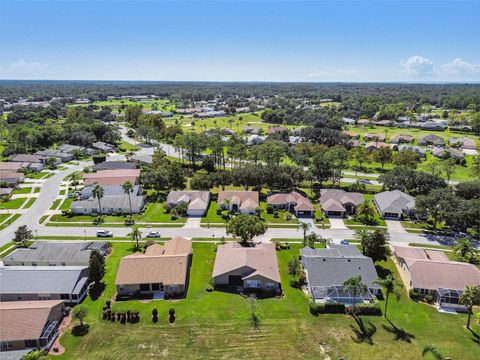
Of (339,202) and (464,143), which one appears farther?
(464,143)

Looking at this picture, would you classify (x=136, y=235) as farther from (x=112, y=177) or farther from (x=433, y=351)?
(x=433, y=351)

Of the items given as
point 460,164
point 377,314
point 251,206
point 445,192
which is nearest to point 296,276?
point 377,314

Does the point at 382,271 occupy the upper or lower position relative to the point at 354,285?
lower

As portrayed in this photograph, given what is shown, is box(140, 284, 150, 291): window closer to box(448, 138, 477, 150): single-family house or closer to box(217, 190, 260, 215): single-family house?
box(217, 190, 260, 215): single-family house

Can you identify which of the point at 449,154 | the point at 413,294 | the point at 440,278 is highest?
the point at 440,278

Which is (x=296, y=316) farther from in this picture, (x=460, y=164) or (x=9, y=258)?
(x=460, y=164)

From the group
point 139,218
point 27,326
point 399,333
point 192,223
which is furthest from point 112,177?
point 399,333

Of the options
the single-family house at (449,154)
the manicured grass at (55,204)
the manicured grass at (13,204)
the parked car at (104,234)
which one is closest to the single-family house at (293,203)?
the parked car at (104,234)

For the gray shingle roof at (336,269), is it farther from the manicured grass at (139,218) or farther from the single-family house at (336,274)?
the manicured grass at (139,218)
